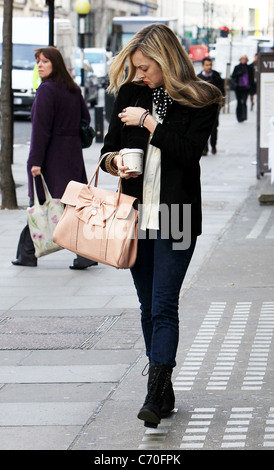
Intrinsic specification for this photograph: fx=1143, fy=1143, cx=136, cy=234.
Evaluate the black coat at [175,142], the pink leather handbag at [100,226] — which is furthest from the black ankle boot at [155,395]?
the black coat at [175,142]

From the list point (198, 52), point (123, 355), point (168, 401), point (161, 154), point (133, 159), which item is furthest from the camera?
point (198, 52)

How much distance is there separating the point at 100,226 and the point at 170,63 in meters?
0.76

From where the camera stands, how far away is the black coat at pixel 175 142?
15.6 ft

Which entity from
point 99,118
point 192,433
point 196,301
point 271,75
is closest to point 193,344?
point 196,301

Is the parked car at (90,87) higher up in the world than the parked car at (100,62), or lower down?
lower down

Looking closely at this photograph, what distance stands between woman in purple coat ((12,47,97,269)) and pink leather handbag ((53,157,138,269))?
13.4 feet

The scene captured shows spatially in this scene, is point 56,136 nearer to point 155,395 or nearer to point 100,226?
point 100,226

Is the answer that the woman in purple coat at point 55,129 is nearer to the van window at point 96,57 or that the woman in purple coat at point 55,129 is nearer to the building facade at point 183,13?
the van window at point 96,57

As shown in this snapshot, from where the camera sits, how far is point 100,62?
52531 millimetres

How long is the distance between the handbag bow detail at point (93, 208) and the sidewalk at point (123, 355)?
891 mm

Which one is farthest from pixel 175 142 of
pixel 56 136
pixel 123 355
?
pixel 56 136

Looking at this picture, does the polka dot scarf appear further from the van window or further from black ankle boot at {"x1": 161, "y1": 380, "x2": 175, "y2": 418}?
the van window

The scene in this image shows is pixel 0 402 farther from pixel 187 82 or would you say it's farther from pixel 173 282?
pixel 187 82

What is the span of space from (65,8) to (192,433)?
68.8 m
